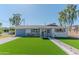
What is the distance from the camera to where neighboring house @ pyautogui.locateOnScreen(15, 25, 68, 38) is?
15.7 feet

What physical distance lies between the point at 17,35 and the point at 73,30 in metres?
1.25

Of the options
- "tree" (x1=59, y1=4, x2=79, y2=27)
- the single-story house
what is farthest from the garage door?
"tree" (x1=59, y1=4, x2=79, y2=27)

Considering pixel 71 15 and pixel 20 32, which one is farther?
pixel 20 32

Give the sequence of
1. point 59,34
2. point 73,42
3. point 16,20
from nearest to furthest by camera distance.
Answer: point 16,20 → point 73,42 → point 59,34

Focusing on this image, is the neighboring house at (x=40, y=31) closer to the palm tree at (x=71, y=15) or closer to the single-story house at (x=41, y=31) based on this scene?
the single-story house at (x=41, y=31)

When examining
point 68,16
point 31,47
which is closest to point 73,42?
point 68,16

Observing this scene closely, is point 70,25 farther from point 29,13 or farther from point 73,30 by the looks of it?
point 29,13

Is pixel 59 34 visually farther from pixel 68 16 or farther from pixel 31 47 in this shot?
pixel 31 47

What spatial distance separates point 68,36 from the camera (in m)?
5.09

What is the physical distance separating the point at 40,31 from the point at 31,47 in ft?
1.52

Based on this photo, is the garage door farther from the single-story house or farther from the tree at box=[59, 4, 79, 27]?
the tree at box=[59, 4, 79, 27]

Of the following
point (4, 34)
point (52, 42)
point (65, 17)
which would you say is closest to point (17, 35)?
point (4, 34)

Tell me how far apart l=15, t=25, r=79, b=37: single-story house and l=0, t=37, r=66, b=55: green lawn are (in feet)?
0.50

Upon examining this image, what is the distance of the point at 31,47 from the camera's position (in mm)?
4652
